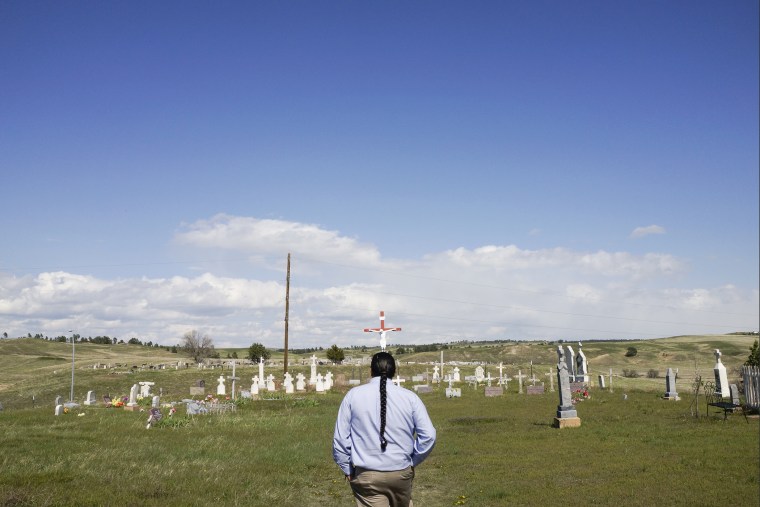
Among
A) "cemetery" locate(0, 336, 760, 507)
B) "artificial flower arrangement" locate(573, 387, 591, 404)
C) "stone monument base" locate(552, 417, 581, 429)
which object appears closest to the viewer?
"cemetery" locate(0, 336, 760, 507)

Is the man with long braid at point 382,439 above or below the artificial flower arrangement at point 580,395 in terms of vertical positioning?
above

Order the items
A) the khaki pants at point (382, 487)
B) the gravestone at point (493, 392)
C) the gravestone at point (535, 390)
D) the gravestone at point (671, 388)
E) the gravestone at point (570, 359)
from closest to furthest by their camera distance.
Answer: the khaki pants at point (382, 487) → the gravestone at point (671, 388) → the gravestone at point (535, 390) → the gravestone at point (493, 392) → the gravestone at point (570, 359)

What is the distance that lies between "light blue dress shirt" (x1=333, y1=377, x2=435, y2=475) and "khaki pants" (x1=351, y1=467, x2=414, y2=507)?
0.06 metres

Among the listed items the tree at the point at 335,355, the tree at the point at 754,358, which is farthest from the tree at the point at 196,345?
the tree at the point at 754,358

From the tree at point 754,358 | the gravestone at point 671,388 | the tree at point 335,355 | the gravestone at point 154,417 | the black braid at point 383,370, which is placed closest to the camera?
the black braid at point 383,370

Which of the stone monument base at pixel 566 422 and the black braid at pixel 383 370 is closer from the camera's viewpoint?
the black braid at pixel 383 370

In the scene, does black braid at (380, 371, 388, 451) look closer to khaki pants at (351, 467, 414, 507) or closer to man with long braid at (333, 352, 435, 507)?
man with long braid at (333, 352, 435, 507)

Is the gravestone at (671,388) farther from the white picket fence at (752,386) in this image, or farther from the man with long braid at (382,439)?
the man with long braid at (382,439)

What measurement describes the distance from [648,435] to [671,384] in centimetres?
1355

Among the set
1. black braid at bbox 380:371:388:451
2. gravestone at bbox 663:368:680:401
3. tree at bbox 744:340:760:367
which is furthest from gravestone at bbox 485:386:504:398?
black braid at bbox 380:371:388:451

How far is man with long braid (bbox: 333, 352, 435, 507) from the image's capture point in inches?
224

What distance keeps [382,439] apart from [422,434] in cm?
41

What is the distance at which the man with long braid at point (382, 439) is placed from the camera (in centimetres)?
568

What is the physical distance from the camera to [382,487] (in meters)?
5.64
